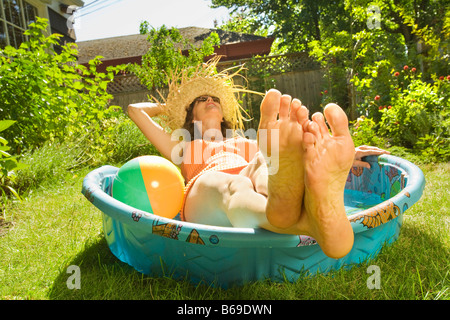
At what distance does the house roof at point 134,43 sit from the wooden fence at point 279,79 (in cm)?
512

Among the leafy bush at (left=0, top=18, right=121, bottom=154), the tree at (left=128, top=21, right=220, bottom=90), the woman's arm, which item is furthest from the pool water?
the tree at (left=128, top=21, right=220, bottom=90)

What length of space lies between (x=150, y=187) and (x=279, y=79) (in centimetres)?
894

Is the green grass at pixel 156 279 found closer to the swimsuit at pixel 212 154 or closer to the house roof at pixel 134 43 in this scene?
the swimsuit at pixel 212 154

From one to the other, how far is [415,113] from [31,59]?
4.59 meters

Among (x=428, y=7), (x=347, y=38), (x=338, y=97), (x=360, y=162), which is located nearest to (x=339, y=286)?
(x=360, y=162)

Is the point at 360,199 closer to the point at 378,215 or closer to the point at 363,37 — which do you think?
the point at 378,215

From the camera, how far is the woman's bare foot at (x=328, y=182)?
1.16 metres

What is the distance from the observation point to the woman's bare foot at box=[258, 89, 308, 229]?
47.4 inches

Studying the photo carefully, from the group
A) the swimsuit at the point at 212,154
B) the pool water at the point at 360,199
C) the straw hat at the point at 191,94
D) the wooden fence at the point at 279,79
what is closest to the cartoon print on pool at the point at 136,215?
the swimsuit at the point at 212,154

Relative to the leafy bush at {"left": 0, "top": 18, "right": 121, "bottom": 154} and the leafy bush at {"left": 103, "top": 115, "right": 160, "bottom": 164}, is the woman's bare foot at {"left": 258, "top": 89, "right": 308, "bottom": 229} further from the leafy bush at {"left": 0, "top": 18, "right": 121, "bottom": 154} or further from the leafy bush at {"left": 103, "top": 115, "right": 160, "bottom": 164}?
the leafy bush at {"left": 103, "top": 115, "right": 160, "bottom": 164}

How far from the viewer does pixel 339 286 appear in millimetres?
1443

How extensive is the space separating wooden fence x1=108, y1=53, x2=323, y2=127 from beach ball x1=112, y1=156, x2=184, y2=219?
737 cm

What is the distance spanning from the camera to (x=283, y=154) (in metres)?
1.21

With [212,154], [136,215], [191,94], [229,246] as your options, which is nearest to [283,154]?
[229,246]
